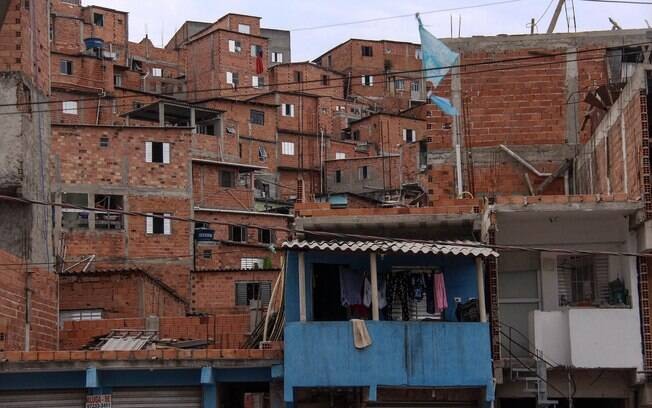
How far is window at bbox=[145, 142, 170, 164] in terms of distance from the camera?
40500 millimetres

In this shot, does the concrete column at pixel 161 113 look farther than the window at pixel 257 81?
No

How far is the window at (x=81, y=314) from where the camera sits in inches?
1214

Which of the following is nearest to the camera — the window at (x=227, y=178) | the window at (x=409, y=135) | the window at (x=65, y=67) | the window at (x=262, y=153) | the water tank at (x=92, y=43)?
the window at (x=227, y=178)

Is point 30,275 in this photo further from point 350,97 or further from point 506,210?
point 350,97

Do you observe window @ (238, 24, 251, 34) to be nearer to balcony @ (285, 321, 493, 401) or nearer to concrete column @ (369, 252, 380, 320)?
concrete column @ (369, 252, 380, 320)

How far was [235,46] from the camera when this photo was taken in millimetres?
71500

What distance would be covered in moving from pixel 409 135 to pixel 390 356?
52624 mm

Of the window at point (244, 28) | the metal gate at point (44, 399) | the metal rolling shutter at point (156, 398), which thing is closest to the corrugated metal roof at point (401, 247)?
the metal rolling shutter at point (156, 398)

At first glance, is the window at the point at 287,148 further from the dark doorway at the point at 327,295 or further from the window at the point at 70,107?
the dark doorway at the point at 327,295

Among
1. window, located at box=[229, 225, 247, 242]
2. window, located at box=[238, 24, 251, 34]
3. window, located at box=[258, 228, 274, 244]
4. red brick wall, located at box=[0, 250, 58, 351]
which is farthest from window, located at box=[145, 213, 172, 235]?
window, located at box=[238, 24, 251, 34]

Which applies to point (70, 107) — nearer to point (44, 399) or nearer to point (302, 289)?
point (44, 399)

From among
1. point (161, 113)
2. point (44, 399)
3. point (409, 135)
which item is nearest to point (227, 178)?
point (161, 113)

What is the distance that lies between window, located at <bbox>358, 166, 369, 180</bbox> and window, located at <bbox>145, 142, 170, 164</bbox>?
23761mm

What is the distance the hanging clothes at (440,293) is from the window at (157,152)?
23218 mm
